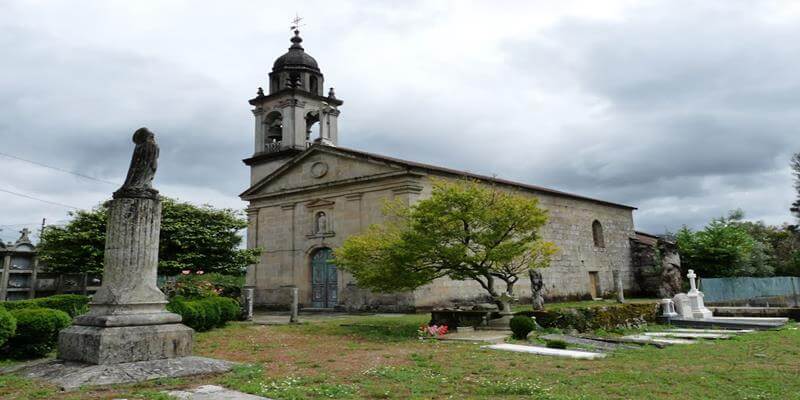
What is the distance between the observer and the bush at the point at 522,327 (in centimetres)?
1241

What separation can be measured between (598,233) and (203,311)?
26.1 meters

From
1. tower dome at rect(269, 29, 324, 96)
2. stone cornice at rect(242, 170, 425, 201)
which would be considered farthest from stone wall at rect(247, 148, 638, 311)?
tower dome at rect(269, 29, 324, 96)

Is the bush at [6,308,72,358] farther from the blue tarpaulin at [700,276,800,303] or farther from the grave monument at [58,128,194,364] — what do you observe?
the blue tarpaulin at [700,276,800,303]

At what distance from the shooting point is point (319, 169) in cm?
2583

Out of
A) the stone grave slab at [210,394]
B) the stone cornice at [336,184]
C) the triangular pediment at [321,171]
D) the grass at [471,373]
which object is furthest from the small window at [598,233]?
the stone grave slab at [210,394]

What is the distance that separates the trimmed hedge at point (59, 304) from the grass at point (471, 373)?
9.39 feet

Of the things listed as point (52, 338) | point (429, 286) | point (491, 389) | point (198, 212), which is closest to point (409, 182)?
point (429, 286)

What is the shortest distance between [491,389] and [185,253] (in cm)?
1717

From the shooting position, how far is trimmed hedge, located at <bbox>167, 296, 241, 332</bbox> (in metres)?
13.1

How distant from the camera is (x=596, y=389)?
6543mm

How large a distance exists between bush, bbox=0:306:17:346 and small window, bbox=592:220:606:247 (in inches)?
1185

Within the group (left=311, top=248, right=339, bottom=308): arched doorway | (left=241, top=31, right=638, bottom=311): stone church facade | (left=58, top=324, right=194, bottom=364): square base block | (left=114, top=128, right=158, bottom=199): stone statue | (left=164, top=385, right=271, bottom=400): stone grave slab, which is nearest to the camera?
(left=164, top=385, right=271, bottom=400): stone grave slab

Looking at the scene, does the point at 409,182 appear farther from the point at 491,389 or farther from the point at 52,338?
the point at 491,389

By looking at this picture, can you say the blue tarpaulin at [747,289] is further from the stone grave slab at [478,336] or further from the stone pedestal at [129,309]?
the stone pedestal at [129,309]
